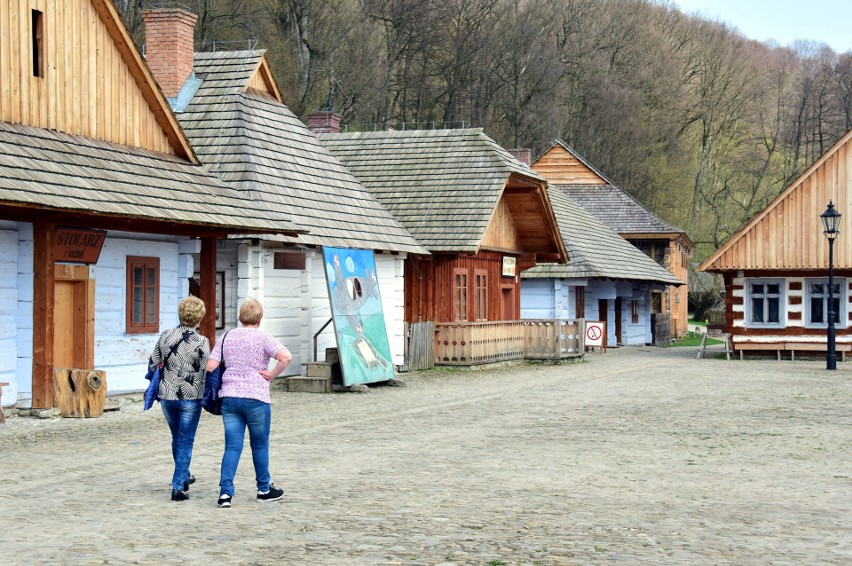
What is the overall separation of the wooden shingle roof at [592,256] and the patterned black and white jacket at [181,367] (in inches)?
1137

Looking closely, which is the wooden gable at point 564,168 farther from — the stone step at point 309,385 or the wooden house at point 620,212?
the stone step at point 309,385

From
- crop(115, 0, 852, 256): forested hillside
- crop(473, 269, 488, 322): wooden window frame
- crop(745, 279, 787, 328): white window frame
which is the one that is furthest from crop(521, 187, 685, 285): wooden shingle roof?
→ crop(115, 0, 852, 256): forested hillside

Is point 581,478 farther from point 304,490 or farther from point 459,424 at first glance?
point 459,424

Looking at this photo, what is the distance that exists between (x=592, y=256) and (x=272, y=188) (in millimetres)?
18823

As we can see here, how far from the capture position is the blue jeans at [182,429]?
10.1 m

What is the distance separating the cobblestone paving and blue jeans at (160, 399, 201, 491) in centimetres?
25

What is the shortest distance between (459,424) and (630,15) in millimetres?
46648

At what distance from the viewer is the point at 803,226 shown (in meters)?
34.5

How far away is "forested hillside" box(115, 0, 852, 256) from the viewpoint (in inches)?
1780

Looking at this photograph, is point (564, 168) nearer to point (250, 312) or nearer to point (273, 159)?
point (273, 159)

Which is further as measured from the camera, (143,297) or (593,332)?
(593,332)

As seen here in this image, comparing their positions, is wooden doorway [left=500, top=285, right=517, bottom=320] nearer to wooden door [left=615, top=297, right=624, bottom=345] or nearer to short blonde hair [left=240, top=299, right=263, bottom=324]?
wooden door [left=615, top=297, right=624, bottom=345]

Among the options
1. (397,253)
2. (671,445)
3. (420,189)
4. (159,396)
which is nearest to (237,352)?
(159,396)

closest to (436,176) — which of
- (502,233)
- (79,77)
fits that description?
(502,233)
